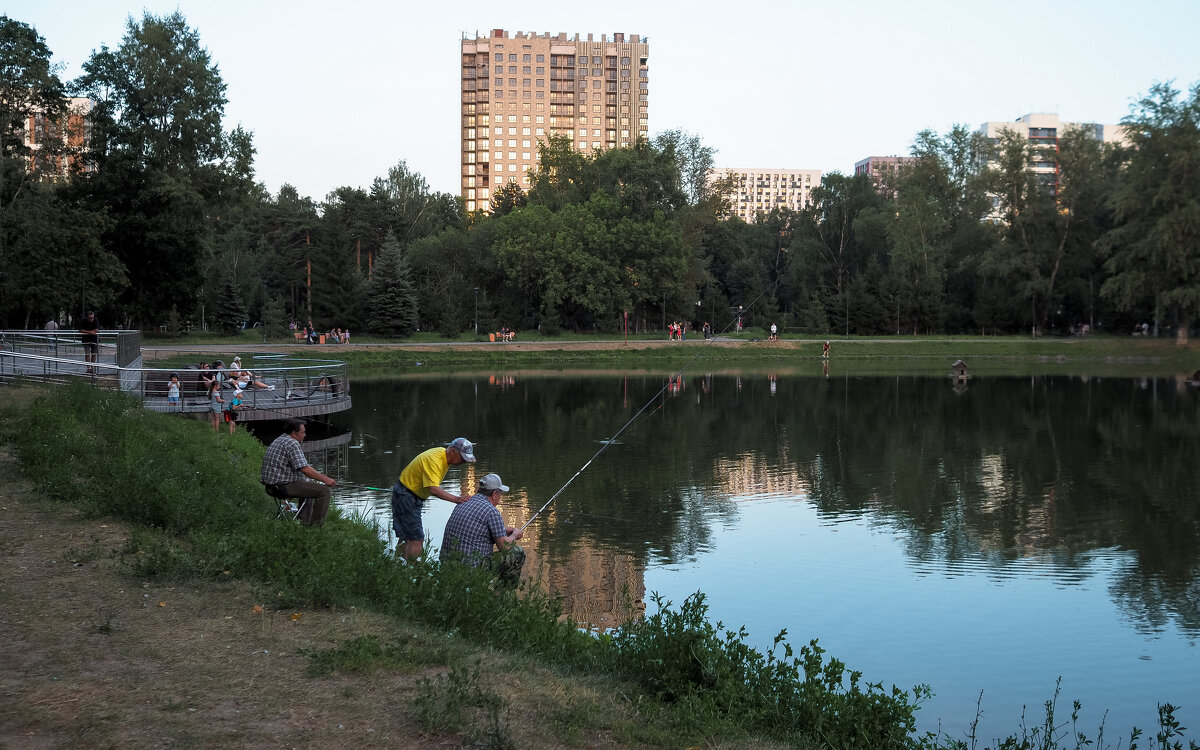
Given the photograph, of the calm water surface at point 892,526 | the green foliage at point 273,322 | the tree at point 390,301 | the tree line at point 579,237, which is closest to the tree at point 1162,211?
the tree line at point 579,237

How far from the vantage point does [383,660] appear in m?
6.19

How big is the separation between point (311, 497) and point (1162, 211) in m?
66.0

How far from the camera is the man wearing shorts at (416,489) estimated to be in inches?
425

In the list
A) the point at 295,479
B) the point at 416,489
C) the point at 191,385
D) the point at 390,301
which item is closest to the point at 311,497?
the point at 295,479

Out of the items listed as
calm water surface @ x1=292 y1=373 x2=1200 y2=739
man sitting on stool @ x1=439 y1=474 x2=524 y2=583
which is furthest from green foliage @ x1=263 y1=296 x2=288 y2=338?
man sitting on stool @ x1=439 y1=474 x2=524 y2=583

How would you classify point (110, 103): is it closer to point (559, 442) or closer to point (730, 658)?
point (559, 442)

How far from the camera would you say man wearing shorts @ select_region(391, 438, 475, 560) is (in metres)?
10.8

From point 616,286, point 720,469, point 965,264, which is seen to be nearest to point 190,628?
point 720,469

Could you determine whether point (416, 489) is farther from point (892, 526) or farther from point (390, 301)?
point (390, 301)

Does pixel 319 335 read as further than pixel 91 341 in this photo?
Yes

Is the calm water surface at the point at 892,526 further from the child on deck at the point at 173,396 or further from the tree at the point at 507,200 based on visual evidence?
the tree at the point at 507,200

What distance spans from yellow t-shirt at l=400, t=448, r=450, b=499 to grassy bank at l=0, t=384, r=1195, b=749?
1.33 meters

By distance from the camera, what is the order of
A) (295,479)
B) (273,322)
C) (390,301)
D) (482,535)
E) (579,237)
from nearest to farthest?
(482,535)
(295,479)
(273,322)
(390,301)
(579,237)

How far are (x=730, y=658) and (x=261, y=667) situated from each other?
3105 millimetres
